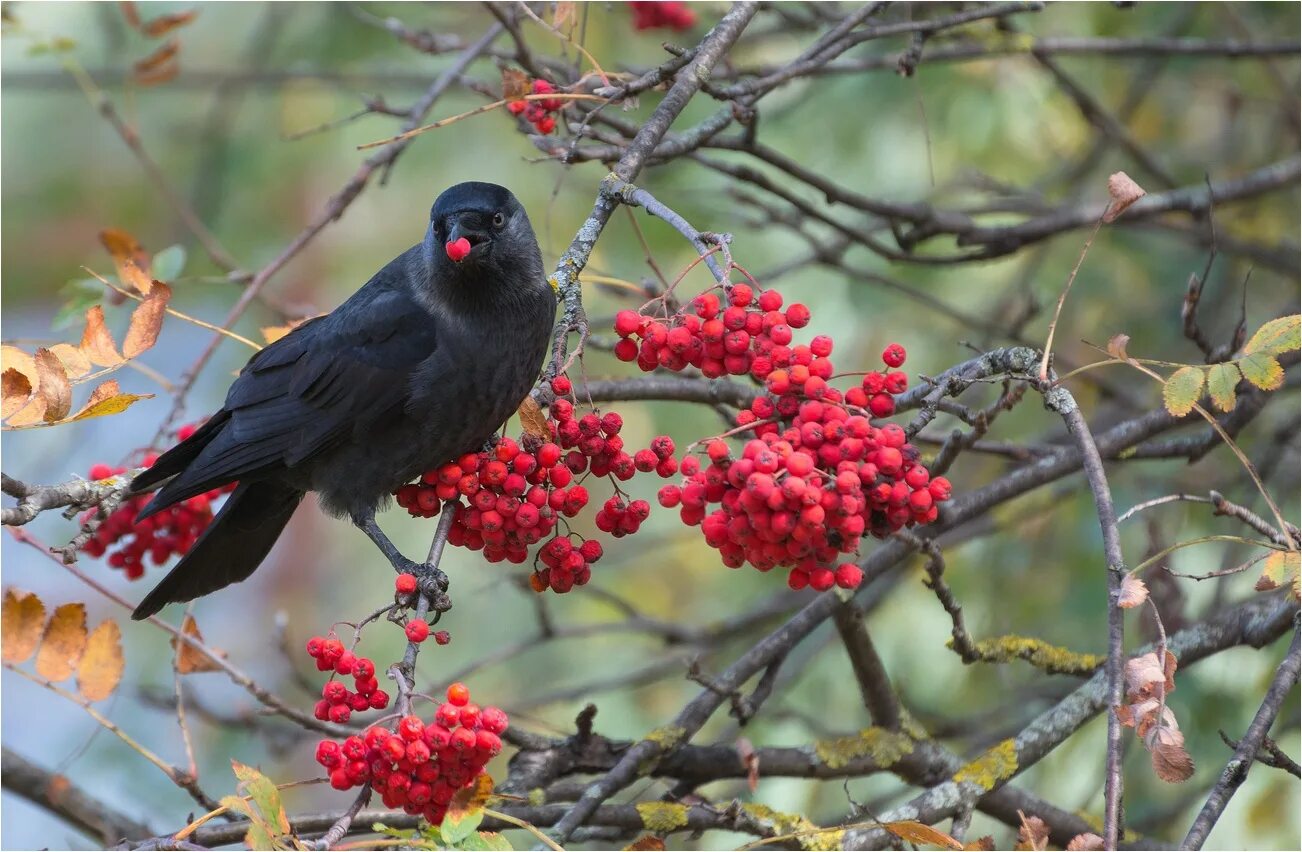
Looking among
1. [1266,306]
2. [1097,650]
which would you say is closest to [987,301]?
[1266,306]

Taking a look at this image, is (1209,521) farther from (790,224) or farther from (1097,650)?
(790,224)

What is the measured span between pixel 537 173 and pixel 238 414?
337cm

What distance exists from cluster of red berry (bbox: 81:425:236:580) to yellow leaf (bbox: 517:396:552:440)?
1.61m

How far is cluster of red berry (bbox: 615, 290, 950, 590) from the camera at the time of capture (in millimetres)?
1986

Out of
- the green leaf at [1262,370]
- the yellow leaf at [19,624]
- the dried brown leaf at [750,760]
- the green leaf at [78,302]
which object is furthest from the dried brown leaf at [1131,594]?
the green leaf at [78,302]

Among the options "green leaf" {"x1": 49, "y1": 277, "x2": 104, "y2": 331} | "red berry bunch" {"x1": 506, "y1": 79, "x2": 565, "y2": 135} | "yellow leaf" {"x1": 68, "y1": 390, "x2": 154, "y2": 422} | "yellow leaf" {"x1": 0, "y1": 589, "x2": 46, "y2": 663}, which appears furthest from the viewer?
"green leaf" {"x1": 49, "y1": 277, "x2": 104, "y2": 331}

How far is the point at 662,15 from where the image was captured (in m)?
A: 4.79

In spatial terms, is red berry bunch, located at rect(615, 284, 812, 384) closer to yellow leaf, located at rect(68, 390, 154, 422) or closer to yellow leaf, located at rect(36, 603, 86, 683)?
yellow leaf, located at rect(68, 390, 154, 422)

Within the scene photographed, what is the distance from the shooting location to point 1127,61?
5.88 metres

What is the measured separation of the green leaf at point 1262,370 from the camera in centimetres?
231

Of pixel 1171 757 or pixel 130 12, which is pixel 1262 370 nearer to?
pixel 1171 757

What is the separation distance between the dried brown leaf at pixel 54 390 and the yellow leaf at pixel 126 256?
0.75 meters

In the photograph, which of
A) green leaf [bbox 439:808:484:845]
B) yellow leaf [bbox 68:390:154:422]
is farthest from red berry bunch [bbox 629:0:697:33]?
green leaf [bbox 439:808:484:845]

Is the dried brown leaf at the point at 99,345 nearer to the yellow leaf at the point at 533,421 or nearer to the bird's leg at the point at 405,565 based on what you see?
the bird's leg at the point at 405,565
